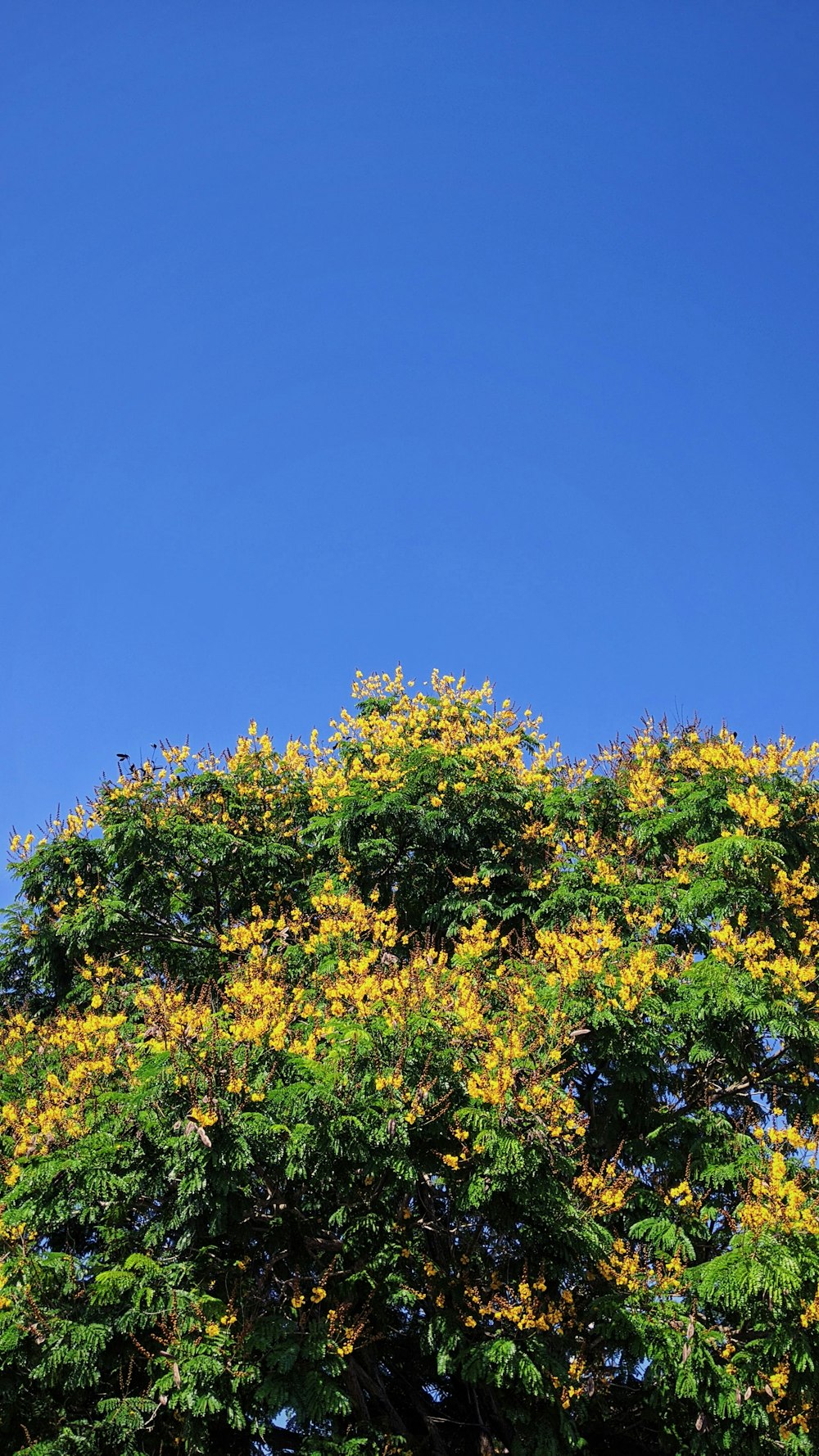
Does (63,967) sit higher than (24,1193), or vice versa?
(63,967)

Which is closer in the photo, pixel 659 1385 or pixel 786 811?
pixel 659 1385

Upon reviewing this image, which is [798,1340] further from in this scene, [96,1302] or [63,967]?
[63,967]

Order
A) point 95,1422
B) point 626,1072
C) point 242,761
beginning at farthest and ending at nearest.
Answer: point 242,761 → point 626,1072 → point 95,1422

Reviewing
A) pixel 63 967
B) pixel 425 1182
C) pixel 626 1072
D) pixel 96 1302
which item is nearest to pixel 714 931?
pixel 626 1072

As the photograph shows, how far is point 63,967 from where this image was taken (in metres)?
11.4

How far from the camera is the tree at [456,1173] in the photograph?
23.0ft

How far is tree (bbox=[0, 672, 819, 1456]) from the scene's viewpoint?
7.02 m

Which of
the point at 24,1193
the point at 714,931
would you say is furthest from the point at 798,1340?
the point at 24,1193

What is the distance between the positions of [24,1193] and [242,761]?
5.68m

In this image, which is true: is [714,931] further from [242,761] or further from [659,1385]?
[242,761]

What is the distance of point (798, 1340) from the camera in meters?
7.40

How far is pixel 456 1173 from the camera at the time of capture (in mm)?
7852

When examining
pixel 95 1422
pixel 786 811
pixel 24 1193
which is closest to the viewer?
pixel 95 1422

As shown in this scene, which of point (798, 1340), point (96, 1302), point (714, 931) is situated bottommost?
point (798, 1340)
